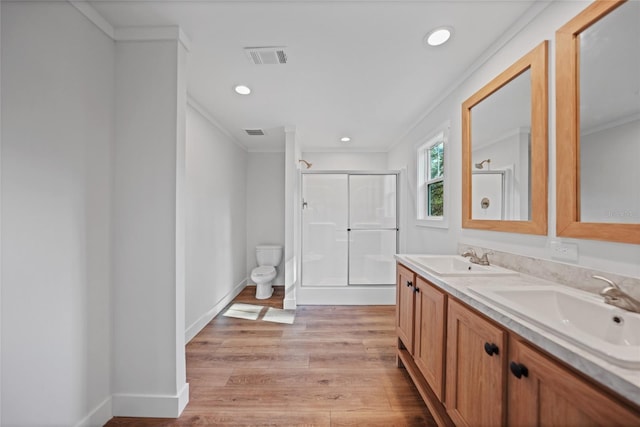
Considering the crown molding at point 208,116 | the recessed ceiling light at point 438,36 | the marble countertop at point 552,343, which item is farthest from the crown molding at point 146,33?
the marble countertop at point 552,343

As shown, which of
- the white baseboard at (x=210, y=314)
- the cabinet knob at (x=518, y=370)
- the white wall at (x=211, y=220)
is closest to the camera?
the cabinet knob at (x=518, y=370)

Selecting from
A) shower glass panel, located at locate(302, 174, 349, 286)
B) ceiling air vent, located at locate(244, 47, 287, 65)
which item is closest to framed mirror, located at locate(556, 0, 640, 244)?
ceiling air vent, located at locate(244, 47, 287, 65)

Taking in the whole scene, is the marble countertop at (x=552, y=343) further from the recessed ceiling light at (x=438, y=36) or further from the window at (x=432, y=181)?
the recessed ceiling light at (x=438, y=36)

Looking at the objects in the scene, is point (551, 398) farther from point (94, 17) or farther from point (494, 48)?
point (94, 17)

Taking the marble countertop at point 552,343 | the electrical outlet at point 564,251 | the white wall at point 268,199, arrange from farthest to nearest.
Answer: the white wall at point 268,199
the electrical outlet at point 564,251
the marble countertop at point 552,343

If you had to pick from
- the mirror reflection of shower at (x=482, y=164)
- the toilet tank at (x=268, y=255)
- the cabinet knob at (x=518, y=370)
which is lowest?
the toilet tank at (x=268, y=255)

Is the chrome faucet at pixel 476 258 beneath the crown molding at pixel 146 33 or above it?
beneath

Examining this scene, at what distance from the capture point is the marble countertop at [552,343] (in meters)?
0.53

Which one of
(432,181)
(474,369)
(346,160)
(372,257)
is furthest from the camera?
(346,160)

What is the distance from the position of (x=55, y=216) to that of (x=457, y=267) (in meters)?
2.41

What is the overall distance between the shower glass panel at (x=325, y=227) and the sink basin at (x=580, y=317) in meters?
2.47

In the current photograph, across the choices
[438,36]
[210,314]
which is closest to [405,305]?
[438,36]

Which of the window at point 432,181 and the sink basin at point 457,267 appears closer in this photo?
the sink basin at point 457,267

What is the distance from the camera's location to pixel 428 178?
9.43 ft
